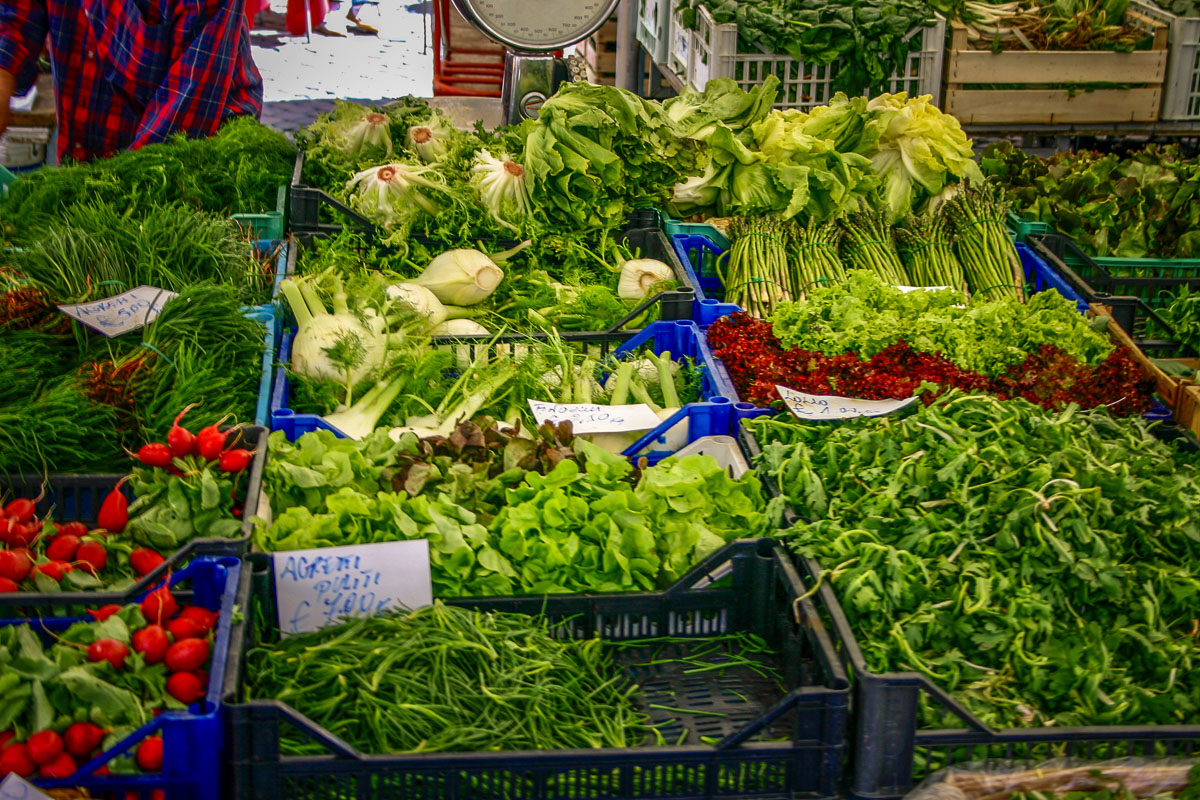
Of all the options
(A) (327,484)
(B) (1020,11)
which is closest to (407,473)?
(A) (327,484)

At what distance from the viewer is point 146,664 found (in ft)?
5.53

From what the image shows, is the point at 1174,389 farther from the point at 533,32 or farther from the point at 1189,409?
the point at 533,32

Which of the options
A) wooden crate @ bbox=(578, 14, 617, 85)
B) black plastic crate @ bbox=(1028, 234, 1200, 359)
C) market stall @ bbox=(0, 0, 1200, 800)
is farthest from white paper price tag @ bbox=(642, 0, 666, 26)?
black plastic crate @ bbox=(1028, 234, 1200, 359)

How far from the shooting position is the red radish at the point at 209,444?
7.04 ft

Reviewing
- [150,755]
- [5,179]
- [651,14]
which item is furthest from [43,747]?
[651,14]

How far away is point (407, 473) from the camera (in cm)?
221

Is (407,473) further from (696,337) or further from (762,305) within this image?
(762,305)

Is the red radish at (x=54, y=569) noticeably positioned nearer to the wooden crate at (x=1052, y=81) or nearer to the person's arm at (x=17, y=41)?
the person's arm at (x=17, y=41)

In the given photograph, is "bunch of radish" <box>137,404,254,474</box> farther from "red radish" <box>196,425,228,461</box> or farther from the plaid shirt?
the plaid shirt

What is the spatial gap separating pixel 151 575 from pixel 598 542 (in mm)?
765

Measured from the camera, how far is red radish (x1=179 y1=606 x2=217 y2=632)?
1.80 m

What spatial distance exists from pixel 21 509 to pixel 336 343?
0.77m

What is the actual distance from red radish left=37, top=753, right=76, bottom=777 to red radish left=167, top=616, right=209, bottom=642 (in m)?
0.24

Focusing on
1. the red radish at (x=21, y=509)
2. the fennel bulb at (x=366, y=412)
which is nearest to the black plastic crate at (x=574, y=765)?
the red radish at (x=21, y=509)
